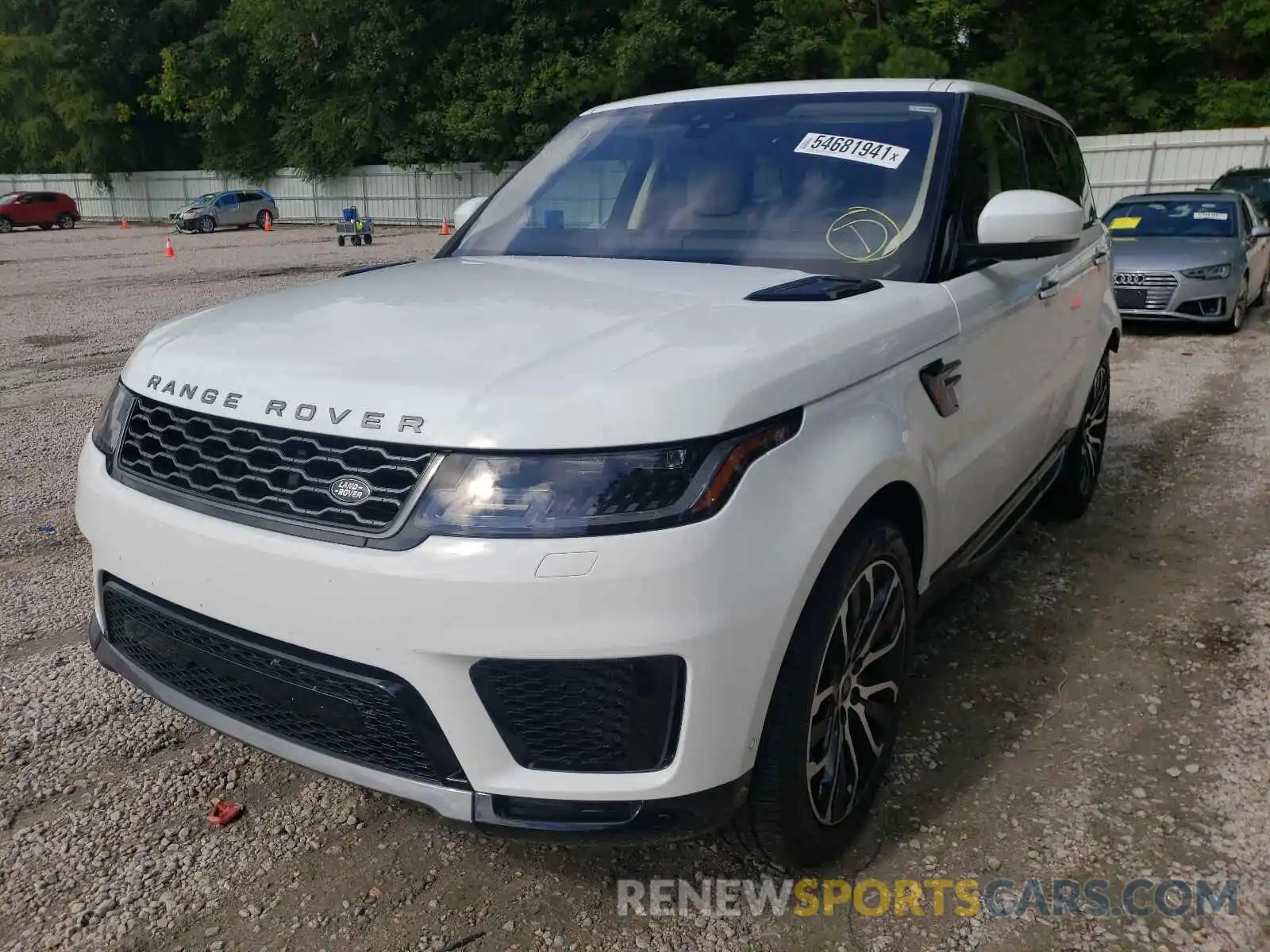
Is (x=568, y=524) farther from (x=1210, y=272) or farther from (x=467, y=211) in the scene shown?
(x=1210, y=272)

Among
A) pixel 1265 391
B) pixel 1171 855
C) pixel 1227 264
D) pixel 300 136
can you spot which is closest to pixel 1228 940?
pixel 1171 855

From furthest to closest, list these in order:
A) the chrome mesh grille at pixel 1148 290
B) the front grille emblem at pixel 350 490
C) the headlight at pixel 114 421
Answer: the chrome mesh grille at pixel 1148 290 < the headlight at pixel 114 421 < the front grille emblem at pixel 350 490

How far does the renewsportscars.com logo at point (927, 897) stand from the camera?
7.89ft

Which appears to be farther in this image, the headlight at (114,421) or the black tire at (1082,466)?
the black tire at (1082,466)

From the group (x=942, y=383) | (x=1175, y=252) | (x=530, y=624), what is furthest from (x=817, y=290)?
(x=1175, y=252)

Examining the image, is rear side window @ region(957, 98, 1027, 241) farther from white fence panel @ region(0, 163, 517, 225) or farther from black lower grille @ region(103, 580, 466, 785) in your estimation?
white fence panel @ region(0, 163, 517, 225)

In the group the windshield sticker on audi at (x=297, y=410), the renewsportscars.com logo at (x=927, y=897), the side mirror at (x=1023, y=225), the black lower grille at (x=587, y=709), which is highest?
the side mirror at (x=1023, y=225)

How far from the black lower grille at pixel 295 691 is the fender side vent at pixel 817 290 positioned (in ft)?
4.13

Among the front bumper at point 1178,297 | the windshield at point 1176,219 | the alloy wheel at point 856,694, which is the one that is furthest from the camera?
the windshield at point 1176,219

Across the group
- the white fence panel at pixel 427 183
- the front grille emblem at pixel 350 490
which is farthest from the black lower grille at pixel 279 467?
the white fence panel at pixel 427 183

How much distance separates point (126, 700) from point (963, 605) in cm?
301

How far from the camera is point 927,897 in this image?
245cm

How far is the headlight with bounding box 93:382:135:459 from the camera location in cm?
249

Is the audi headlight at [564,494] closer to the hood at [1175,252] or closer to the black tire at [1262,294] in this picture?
the hood at [1175,252]
